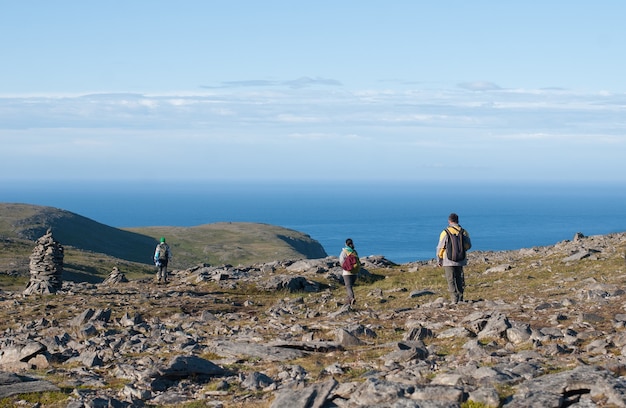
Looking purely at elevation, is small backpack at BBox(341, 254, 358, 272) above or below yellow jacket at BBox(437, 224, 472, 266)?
below

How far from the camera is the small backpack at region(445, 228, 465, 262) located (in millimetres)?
24953

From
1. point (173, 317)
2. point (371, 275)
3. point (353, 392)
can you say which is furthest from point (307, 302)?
point (353, 392)

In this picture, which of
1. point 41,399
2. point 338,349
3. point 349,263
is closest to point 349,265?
point 349,263

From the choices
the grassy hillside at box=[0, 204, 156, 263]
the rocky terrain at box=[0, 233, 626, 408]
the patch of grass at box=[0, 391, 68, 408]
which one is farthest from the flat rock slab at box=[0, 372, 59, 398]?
the grassy hillside at box=[0, 204, 156, 263]

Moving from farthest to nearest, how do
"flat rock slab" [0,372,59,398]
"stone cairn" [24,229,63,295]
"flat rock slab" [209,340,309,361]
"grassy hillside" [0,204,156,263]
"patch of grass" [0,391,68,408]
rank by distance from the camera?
"grassy hillside" [0,204,156,263]
"stone cairn" [24,229,63,295]
"flat rock slab" [209,340,309,361]
"flat rock slab" [0,372,59,398]
"patch of grass" [0,391,68,408]

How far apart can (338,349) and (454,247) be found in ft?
26.3

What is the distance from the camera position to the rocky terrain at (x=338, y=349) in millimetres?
13273

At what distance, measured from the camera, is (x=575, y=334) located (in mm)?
17172

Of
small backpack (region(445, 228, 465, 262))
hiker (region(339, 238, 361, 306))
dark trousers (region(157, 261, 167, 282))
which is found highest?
small backpack (region(445, 228, 465, 262))

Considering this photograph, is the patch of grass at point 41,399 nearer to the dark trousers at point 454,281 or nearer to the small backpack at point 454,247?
the dark trousers at point 454,281

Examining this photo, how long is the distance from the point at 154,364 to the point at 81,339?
5825mm

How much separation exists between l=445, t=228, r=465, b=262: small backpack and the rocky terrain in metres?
1.64

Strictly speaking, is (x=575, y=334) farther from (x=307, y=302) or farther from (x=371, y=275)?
(x=371, y=275)

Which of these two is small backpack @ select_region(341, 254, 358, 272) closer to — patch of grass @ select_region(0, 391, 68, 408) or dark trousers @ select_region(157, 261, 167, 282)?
patch of grass @ select_region(0, 391, 68, 408)
